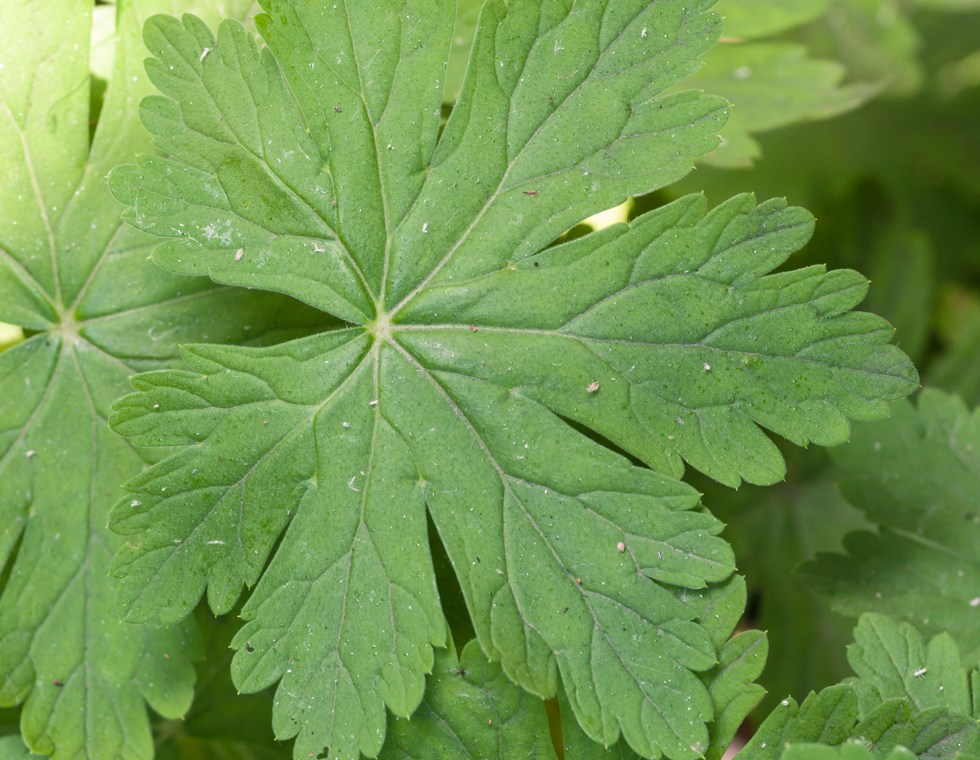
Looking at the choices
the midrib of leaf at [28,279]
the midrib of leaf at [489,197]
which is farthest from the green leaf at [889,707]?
the midrib of leaf at [28,279]

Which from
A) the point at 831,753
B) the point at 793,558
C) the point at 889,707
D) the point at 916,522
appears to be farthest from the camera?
the point at 793,558

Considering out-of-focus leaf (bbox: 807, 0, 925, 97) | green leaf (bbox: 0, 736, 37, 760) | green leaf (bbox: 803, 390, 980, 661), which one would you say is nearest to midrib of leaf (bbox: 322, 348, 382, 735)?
Result: green leaf (bbox: 0, 736, 37, 760)

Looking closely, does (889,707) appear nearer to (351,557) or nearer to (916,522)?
(916,522)

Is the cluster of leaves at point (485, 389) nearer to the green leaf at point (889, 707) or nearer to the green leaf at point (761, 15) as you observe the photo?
the green leaf at point (889, 707)

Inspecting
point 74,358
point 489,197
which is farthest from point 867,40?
point 74,358

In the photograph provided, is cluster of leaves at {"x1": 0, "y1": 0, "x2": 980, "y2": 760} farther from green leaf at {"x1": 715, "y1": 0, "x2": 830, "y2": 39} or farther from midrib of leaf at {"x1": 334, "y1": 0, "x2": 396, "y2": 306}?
green leaf at {"x1": 715, "y1": 0, "x2": 830, "y2": 39}

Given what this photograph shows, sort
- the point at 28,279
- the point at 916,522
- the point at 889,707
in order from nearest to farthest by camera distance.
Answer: the point at 889,707, the point at 28,279, the point at 916,522
